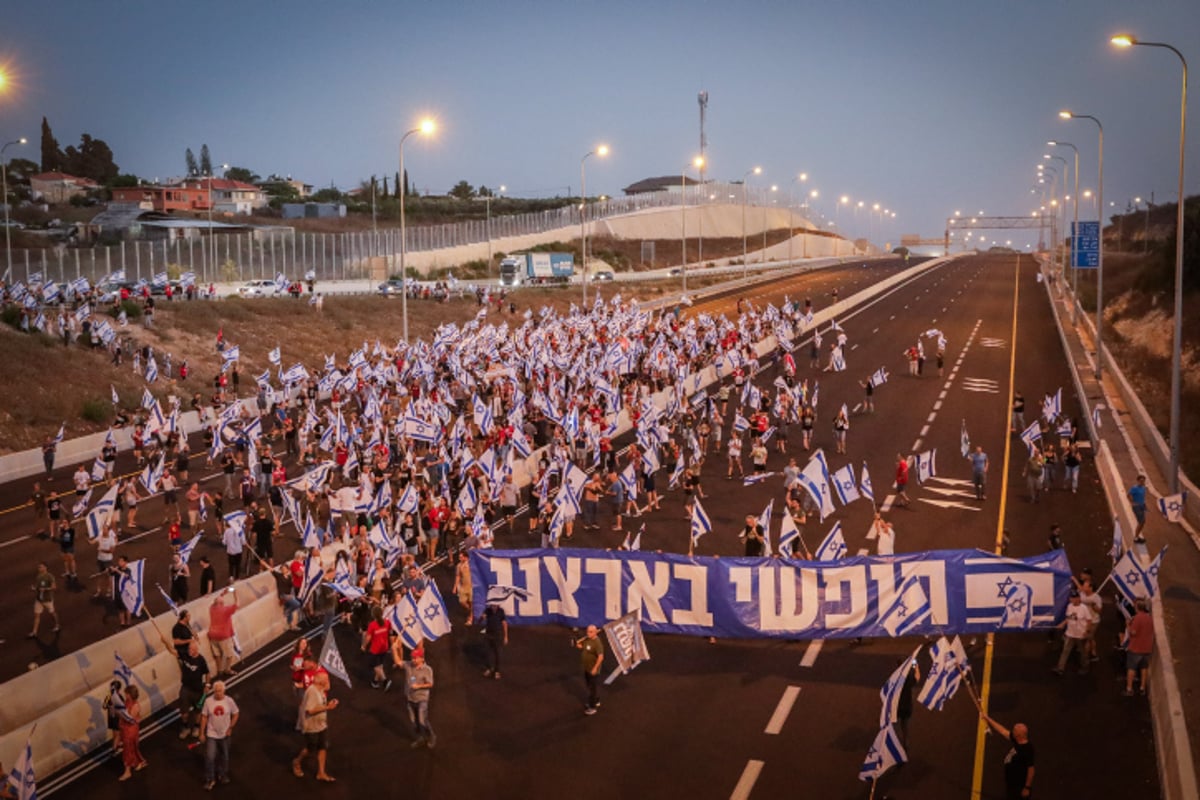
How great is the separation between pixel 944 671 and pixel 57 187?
152 metres

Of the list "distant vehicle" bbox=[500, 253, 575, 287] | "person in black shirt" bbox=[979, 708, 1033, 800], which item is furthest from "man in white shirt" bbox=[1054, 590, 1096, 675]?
"distant vehicle" bbox=[500, 253, 575, 287]

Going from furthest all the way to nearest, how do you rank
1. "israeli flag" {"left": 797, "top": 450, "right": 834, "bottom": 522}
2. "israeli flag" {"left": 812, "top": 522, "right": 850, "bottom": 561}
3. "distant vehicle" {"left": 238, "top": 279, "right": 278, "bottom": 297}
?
"distant vehicle" {"left": 238, "top": 279, "right": 278, "bottom": 297}, "israeli flag" {"left": 797, "top": 450, "right": 834, "bottom": 522}, "israeli flag" {"left": 812, "top": 522, "right": 850, "bottom": 561}

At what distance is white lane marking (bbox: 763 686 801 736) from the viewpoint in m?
16.6

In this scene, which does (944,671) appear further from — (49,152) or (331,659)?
(49,152)

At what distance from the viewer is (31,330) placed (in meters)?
51.0

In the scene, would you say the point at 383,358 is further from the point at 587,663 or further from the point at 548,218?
the point at 548,218

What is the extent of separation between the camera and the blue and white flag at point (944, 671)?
1526cm

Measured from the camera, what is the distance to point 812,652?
19484 millimetres

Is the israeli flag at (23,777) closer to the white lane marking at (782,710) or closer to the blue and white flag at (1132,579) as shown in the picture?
the white lane marking at (782,710)

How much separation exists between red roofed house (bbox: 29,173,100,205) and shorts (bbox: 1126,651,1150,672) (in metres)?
139

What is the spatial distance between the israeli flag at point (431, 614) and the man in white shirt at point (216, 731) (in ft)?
11.5

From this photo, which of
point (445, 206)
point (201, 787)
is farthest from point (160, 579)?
point (445, 206)

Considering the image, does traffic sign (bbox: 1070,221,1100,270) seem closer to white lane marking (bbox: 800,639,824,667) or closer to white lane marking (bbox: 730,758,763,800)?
white lane marking (bbox: 800,639,824,667)

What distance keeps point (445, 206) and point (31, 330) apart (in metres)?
123
